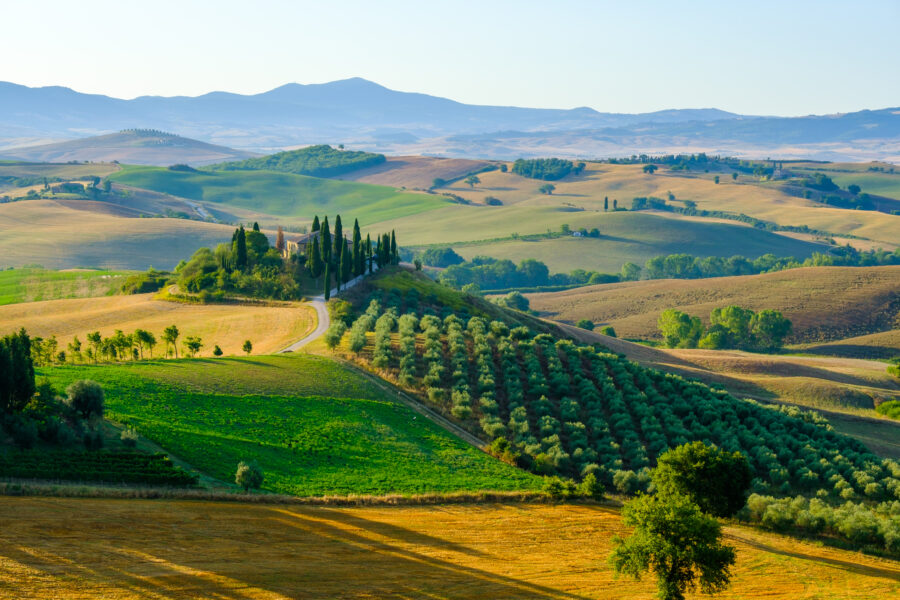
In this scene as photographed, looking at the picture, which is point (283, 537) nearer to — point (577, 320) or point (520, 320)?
A: point (520, 320)

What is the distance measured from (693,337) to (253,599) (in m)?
119

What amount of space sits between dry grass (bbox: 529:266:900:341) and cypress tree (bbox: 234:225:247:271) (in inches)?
2699

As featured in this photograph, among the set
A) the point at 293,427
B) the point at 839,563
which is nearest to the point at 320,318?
the point at 293,427

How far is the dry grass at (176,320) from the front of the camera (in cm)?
7969

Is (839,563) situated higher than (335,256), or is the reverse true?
(335,256)

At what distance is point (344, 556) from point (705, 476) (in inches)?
786

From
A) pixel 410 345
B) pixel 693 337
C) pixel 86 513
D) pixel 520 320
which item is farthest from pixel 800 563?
pixel 693 337

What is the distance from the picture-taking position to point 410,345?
7181cm

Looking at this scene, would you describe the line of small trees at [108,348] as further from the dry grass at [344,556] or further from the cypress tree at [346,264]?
the dry grass at [344,556]

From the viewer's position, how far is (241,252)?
333ft

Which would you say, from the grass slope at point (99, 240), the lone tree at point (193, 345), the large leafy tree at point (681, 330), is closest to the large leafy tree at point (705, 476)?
the lone tree at point (193, 345)

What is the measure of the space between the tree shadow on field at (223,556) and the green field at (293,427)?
18.3 feet

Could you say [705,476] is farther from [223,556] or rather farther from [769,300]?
[769,300]

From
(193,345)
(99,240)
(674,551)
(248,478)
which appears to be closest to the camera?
(674,551)
